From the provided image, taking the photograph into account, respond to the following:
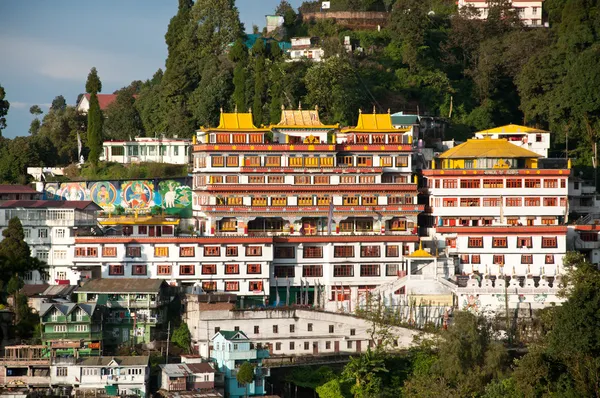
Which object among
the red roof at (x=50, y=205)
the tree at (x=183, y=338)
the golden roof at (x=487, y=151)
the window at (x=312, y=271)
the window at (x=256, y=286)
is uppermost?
the golden roof at (x=487, y=151)

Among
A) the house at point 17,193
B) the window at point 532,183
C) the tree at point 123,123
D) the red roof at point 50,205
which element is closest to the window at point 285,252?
the red roof at point 50,205

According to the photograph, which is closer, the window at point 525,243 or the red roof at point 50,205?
the red roof at point 50,205

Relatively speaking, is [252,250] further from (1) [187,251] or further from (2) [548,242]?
(2) [548,242]

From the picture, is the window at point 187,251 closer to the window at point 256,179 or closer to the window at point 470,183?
Answer: the window at point 256,179

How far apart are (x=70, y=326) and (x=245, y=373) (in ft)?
32.1

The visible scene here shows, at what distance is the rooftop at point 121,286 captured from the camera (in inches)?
2756

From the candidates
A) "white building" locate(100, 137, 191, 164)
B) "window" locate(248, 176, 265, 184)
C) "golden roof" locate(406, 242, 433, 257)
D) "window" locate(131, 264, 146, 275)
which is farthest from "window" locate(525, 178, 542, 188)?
"white building" locate(100, 137, 191, 164)

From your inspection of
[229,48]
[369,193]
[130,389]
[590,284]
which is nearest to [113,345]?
[130,389]

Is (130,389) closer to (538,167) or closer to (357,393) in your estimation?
(357,393)

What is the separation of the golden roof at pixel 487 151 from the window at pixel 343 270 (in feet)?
35.7

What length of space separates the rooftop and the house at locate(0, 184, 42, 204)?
46.3ft

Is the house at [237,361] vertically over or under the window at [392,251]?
under

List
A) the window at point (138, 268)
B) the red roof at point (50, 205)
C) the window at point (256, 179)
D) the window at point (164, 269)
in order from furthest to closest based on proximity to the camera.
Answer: the window at point (256, 179)
the red roof at point (50, 205)
the window at point (164, 269)
the window at point (138, 268)

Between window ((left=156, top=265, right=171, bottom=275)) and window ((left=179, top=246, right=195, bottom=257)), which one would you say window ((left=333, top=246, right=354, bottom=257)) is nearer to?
window ((left=179, top=246, right=195, bottom=257))
